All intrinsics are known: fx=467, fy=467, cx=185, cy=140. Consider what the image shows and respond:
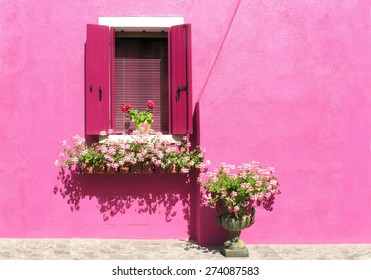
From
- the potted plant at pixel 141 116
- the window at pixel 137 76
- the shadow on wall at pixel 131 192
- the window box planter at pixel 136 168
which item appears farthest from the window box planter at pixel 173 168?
the potted plant at pixel 141 116

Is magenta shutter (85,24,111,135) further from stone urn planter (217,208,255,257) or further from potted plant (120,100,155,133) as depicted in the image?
stone urn planter (217,208,255,257)

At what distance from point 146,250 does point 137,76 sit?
2437 mm

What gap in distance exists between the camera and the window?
6199 mm

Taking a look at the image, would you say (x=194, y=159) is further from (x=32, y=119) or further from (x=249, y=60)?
(x=32, y=119)

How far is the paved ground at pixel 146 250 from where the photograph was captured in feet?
18.1

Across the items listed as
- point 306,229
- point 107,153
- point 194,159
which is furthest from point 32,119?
point 306,229

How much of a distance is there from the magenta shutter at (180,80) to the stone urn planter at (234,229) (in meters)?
1.29

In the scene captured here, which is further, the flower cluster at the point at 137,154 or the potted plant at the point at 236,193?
the flower cluster at the point at 137,154

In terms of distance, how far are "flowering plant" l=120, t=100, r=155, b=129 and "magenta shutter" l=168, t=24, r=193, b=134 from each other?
287mm

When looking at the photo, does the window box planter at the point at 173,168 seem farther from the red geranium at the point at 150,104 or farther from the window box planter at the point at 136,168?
the red geranium at the point at 150,104

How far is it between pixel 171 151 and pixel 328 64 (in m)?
2.36

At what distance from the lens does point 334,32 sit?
617cm

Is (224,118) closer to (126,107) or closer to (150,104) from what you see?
(150,104)

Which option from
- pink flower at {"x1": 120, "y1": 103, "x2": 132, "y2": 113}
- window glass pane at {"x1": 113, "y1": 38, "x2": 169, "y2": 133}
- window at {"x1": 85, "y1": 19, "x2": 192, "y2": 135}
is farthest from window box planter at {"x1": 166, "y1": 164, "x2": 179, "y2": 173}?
pink flower at {"x1": 120, "y1": 103, "x2": 132, "y2": 113}
